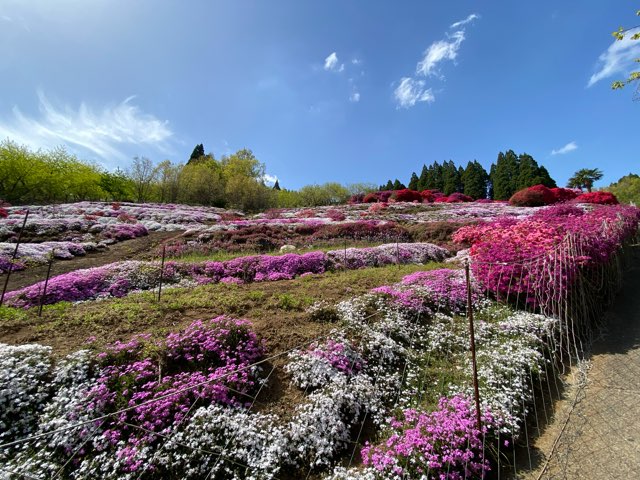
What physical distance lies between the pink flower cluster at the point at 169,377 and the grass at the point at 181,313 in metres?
0.63

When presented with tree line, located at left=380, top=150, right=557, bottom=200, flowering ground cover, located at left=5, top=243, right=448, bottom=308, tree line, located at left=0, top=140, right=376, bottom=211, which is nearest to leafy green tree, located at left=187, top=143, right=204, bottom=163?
tree line, located at left=0, top=140, right=376, bottom=211

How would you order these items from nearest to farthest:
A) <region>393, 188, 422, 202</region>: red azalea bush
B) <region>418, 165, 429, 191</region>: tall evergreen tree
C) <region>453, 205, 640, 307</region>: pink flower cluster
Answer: <region>453, 205, 640, 307</region>: pink flower cluster < <region>393, 188, 422, 202</region>: red azalea bush < <region>418, 165, 429, 191</region>: tall evergreen tree

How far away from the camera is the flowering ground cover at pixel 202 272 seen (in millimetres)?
9180

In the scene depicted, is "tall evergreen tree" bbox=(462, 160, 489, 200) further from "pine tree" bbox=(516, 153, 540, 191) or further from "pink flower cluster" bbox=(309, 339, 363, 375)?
"pink flower cluster" bbox=(309, 339, 363, 375)

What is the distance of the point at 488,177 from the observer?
6106 centimetres

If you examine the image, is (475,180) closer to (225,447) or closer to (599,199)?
(599,199)

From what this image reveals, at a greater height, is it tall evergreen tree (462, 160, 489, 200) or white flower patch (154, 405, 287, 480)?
tall evergreen tree (462, 160, 489, 200)

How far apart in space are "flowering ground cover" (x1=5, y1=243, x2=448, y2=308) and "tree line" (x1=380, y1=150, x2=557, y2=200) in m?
46.7

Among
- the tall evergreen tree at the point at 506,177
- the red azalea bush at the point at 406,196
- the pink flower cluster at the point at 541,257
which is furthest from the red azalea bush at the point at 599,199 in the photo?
the tall evergreen tree at the point at 506,177

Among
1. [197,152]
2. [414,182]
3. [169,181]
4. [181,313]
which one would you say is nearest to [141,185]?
[169,181]

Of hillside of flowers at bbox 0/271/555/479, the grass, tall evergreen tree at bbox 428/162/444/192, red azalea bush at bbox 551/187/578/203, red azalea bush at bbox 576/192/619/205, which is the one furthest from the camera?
tall evergreen tree at bbox 428/162/444/192

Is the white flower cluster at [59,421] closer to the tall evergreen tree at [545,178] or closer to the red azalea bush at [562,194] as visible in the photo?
the red azalea bush at [562,194]

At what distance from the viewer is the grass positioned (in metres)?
5.95

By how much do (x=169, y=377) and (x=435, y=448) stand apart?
400 centimetres
